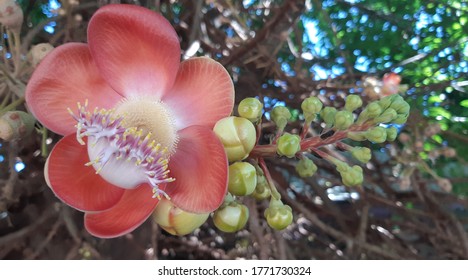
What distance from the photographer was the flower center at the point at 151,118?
20.5 inches

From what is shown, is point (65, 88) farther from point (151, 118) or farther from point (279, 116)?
point (279, 116)

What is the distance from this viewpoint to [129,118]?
52cm

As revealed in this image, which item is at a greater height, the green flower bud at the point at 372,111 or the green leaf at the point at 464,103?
the green flower bud at the point at 372,111

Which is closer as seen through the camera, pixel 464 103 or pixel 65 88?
pixel 65 88

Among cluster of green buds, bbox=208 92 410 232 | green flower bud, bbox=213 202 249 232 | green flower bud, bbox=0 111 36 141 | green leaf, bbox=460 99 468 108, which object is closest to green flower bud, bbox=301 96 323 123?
cluster of green buds, bbox=208 92 410 232

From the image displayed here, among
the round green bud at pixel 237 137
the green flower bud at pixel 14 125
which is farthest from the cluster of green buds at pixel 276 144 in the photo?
the green flower bud at pixel 14 125

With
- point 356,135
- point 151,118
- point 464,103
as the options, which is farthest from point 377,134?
point 464,103

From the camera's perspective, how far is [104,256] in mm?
1255

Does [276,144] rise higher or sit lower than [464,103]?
A: higher

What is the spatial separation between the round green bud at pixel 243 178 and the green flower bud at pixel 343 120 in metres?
0.10

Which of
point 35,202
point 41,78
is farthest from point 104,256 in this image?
point 41,78

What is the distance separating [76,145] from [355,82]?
84cm

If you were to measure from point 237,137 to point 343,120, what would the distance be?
109 mm

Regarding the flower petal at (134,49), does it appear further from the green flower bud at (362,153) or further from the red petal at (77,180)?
the green flower bud at (362,153)
